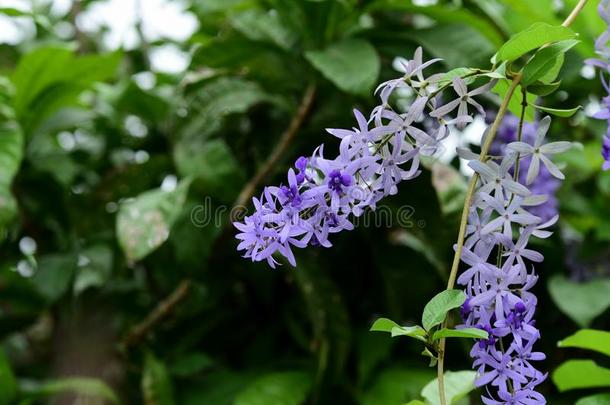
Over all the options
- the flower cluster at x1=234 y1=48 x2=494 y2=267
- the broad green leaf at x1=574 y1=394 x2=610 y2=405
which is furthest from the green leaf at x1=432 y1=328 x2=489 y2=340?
the broad green leaf at x1=574 y1=394 x2=610 y2=405

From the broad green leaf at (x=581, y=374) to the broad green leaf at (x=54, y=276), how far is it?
41.3 inches

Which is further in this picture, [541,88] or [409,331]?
[541,88]

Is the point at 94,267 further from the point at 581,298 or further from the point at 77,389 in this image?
the point at 581,298

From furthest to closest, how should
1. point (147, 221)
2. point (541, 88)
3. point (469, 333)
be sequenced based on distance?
point (147, 221), point (541, 88), point (469, 333)

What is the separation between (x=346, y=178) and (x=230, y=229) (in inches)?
33.8

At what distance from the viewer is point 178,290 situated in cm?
161

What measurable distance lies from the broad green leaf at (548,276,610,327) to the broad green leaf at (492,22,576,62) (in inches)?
29.6

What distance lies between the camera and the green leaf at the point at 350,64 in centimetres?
137

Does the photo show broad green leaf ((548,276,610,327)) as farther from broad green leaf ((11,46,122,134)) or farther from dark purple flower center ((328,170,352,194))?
broad green leaf ((11,46,122,134))

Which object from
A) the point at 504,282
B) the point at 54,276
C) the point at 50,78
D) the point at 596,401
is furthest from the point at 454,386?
the point at 50,78

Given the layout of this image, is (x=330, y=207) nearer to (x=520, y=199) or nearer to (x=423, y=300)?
(x=520, y=199)

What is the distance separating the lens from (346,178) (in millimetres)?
745

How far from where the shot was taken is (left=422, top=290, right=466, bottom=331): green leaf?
30.0 inches

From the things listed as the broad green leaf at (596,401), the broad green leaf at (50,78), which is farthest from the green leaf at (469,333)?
the broad green leaf at (50,78)
